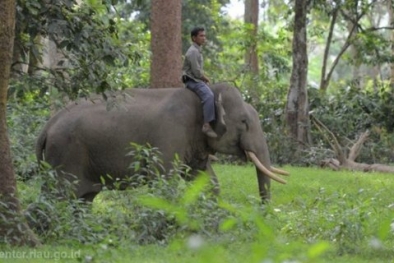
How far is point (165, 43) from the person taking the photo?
63.9 ft

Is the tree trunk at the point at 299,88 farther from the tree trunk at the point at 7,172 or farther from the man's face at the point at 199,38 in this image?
the tree trunk at the point at 7,172

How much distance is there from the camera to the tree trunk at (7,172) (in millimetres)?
9883

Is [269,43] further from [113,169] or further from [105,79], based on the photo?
[105,79]

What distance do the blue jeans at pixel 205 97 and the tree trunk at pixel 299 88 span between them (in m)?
8.02

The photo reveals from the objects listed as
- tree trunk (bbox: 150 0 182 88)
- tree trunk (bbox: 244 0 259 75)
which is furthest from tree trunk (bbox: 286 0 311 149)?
tree trunk (bbox: 244 0 259 75)

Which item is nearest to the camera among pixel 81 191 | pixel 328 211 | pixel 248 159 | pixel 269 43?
pixel 328 211

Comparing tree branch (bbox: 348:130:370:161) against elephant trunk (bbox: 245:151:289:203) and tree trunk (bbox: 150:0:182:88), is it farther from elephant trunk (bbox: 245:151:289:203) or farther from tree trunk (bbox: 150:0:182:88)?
elephant trunk (bbox: 245:151:289:203)

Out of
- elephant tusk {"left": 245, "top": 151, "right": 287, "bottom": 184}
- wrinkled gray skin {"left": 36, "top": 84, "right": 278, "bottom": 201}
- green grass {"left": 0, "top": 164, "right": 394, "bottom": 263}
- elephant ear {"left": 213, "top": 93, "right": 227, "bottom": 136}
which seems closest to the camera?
green grass {"left": 0, "top": 164, "right": 394, "bottom": 263}

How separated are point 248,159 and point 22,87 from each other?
182 inches

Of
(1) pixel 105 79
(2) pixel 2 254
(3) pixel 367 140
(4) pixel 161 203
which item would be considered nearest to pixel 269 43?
(3) pixel 367 140

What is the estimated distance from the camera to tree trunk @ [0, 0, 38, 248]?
9883mm

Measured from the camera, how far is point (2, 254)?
9.37 meters

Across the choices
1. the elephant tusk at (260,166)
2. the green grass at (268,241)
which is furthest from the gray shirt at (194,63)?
the green grass at (268,241)

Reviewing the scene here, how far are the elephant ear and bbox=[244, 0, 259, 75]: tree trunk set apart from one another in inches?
565
